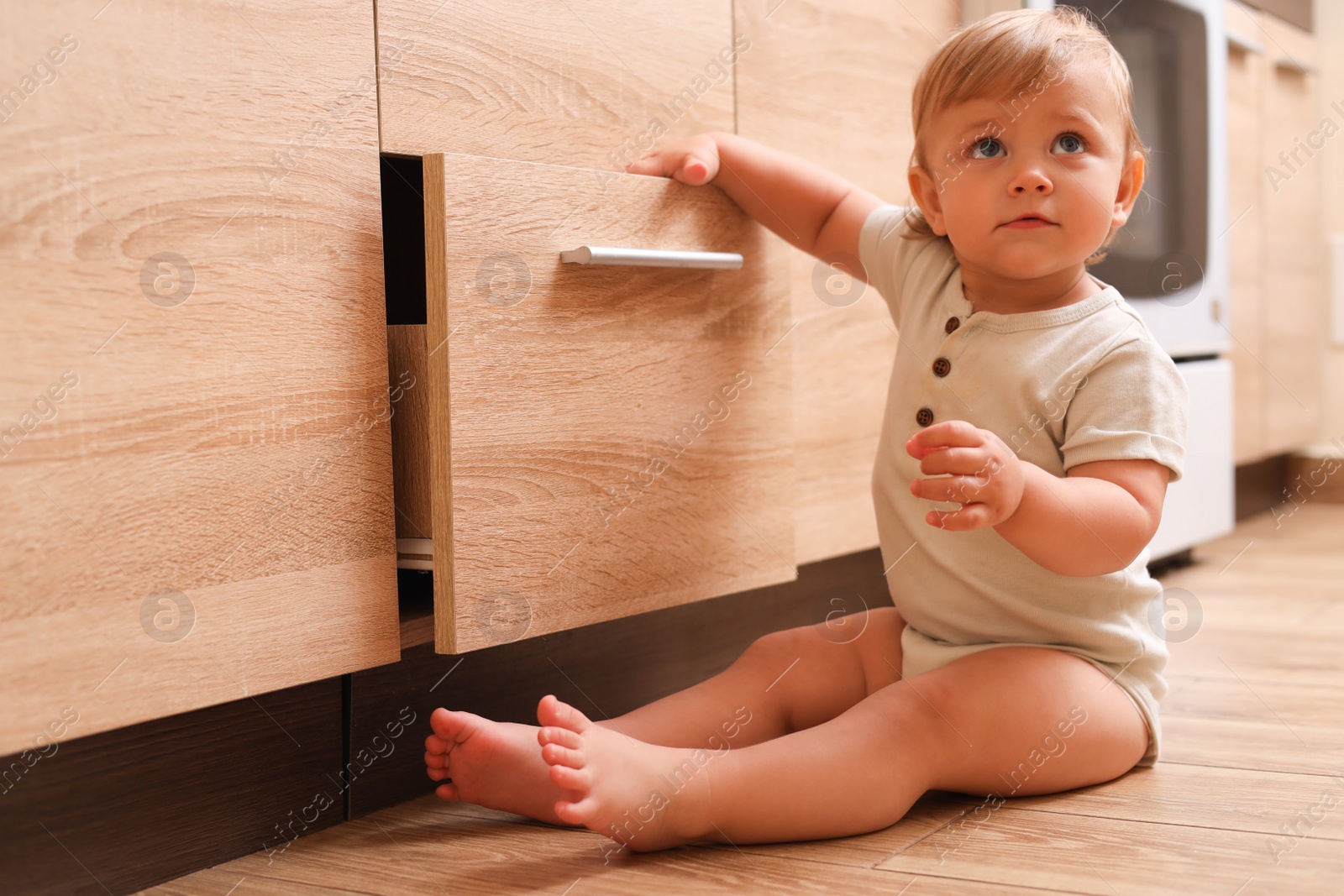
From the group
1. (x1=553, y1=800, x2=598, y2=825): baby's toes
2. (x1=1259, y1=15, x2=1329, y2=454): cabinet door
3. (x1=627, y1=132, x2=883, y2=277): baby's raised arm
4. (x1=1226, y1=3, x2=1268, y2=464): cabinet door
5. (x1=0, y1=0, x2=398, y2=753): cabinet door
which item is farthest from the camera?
(x1=1259, y1=15, x2=1329, y2=454): cabinet door

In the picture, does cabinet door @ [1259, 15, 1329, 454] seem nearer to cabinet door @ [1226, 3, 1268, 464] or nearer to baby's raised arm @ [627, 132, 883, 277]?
cabinet door @ [1226, 3, 1268, 464]

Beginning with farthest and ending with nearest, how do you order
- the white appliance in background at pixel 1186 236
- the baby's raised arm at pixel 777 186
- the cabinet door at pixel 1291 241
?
1. the cabinet door at pixel 1291 241
2. the white appliance in background at pixel 1186 236
3. the baby's raised arm at pixel 777 186

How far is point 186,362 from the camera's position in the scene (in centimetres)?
64

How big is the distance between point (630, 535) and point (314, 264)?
294 mm

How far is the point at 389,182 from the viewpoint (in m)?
0.84

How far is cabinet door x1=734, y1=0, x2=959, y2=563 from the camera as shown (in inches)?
42.8

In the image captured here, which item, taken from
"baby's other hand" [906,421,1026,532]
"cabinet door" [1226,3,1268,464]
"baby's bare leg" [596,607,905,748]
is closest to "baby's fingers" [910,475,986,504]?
"baby's other hand" [906,421,1026,532]

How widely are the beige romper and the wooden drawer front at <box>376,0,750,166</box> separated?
0.27 meters

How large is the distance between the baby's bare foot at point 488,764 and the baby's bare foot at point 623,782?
2.8 inches

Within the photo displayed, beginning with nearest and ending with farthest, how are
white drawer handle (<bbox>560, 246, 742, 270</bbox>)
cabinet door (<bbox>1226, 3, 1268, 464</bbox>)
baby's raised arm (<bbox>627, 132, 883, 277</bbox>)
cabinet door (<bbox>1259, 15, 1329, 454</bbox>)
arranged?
white drawer handle (<bbox>560, 246, 742, 270</bbox>), baby's raised arm (<bbox>627, 132, 883, 277</bbox>), cabinet door (<bbox>1226, 3, 1268, 464</bbox>), cabinet door (<bbox>1259, 15, 1329, 454</bbox>)

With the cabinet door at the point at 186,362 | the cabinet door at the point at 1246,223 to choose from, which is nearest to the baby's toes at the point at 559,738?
the cabinet door at the point at 186,362

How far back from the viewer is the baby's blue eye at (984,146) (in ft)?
2.91

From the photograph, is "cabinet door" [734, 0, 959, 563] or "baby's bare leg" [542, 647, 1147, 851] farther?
"cabinet door" [734, 0, 959, 563]

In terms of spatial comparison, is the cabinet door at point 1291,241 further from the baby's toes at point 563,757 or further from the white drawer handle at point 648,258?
the baby's toes at point 563,757
